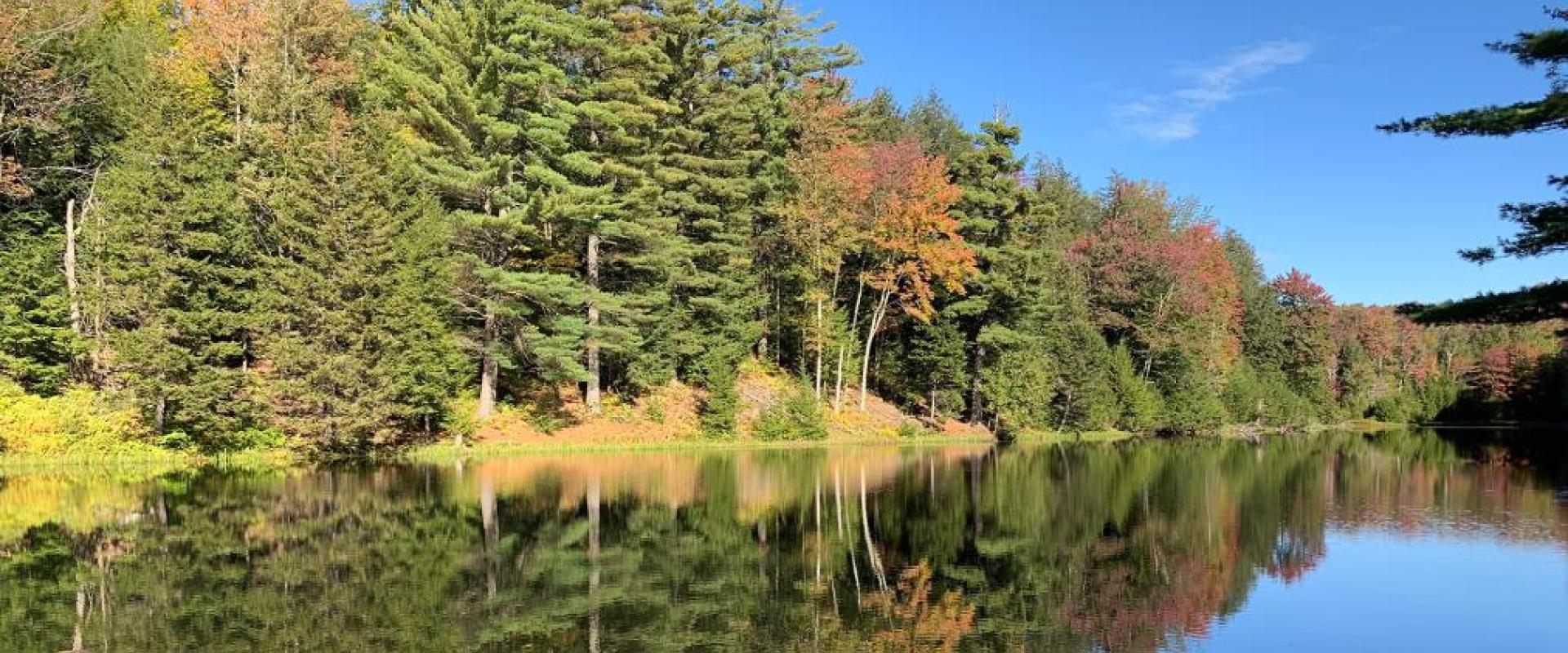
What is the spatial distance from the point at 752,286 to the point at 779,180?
15.6ft

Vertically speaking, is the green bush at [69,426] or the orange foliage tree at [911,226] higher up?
the orange foliage tree at [911,226]

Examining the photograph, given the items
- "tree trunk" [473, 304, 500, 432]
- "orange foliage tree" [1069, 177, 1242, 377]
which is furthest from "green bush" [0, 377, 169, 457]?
"orange foliage tree" [1069, 177, 1242, 377]

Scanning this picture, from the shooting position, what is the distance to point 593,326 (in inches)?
1308

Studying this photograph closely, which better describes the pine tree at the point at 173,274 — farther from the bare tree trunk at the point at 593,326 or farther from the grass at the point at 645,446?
the bare tree trunk at the point at 593,326

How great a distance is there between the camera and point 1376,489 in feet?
84.9

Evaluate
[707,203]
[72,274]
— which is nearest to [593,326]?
[707,203]

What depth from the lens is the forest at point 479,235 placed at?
26.5 metres

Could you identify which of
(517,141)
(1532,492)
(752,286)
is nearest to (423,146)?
(517,141)

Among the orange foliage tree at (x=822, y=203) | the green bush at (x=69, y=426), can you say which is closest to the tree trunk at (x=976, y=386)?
the orange foliage tree at (x=822, y=203)

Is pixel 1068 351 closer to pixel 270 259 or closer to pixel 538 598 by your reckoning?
pixel 270 259

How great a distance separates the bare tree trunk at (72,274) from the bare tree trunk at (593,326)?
14846 mm

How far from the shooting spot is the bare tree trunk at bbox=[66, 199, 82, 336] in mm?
27172

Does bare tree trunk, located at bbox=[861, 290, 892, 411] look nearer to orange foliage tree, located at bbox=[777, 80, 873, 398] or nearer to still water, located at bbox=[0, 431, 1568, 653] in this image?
orange foliage tree, located at bbox=[777, 80, 873, 398]

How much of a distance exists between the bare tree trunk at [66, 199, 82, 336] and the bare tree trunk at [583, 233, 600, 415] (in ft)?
48.7
